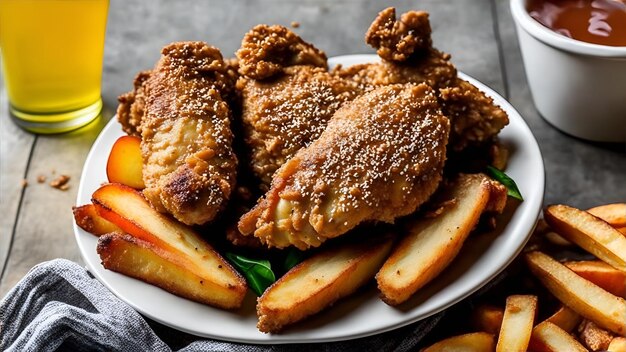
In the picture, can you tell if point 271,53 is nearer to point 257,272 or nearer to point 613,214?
point 257,272

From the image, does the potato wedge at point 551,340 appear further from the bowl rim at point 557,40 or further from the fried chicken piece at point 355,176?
the bowl rim at point 557,40

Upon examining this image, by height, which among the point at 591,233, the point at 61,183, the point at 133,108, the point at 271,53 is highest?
the point at 271,53

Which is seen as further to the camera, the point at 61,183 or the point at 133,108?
the point at 61,183

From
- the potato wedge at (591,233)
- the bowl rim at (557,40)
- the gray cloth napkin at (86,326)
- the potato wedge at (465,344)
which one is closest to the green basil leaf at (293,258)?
the gray cloth napkin at (86,326)

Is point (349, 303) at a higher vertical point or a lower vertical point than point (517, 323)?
higher

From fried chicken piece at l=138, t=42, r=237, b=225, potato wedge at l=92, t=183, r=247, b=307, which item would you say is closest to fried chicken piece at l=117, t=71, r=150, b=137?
fried chicken piece at l=138, t=42, r=237, b=225

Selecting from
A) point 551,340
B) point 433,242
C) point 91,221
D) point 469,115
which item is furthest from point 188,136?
point 551,340

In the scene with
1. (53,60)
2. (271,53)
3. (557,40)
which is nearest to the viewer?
(271,53)
